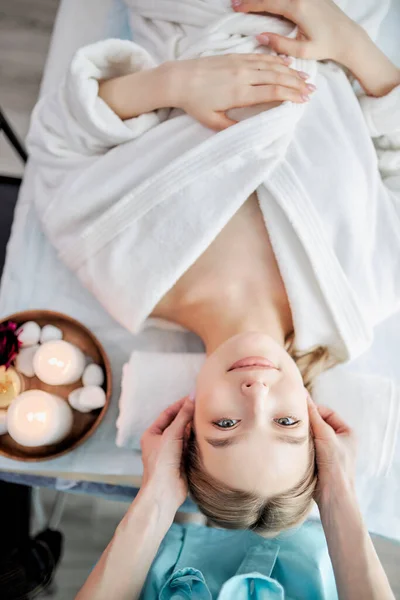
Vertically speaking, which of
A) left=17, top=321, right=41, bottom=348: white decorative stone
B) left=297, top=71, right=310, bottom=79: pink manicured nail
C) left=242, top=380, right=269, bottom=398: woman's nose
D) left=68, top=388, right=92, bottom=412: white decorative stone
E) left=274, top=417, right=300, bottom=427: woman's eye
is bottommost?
left=68, top=388, right=92, bottom=412: white decorative stone

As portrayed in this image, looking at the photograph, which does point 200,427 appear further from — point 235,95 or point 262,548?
point 235,95

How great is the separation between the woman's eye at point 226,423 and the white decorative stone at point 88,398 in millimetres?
236

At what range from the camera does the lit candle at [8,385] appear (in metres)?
0.77

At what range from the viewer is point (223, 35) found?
0.84 meters

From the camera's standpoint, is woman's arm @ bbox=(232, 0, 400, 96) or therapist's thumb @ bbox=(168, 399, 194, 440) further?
woman's arm @ bbox=(232, 0, 400, 96)

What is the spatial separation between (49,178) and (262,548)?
29.9 inches

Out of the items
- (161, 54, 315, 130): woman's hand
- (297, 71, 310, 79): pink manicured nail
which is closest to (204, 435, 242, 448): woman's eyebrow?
(161, 54, 315, 130): woman's hand

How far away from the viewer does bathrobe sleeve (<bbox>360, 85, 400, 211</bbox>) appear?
87 centimetres

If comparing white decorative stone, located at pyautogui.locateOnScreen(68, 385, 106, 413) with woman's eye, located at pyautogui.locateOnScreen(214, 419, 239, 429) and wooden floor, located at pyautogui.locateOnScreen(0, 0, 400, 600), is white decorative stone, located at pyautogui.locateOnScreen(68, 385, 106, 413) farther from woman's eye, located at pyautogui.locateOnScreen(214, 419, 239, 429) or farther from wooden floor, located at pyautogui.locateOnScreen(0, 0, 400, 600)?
wooden floor, located at pyautogui.locateOnScreen(0, 0, 400, 600)

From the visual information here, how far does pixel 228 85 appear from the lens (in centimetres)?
79

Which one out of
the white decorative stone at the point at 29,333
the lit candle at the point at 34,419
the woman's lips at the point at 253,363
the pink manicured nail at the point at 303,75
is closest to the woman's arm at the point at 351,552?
the woman's lips at the point at 253,363

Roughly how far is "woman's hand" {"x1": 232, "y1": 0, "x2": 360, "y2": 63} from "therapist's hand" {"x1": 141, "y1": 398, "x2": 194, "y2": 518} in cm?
65

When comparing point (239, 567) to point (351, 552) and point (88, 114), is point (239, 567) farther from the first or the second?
point (88, 114)

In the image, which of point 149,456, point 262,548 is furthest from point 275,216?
point 262,548
